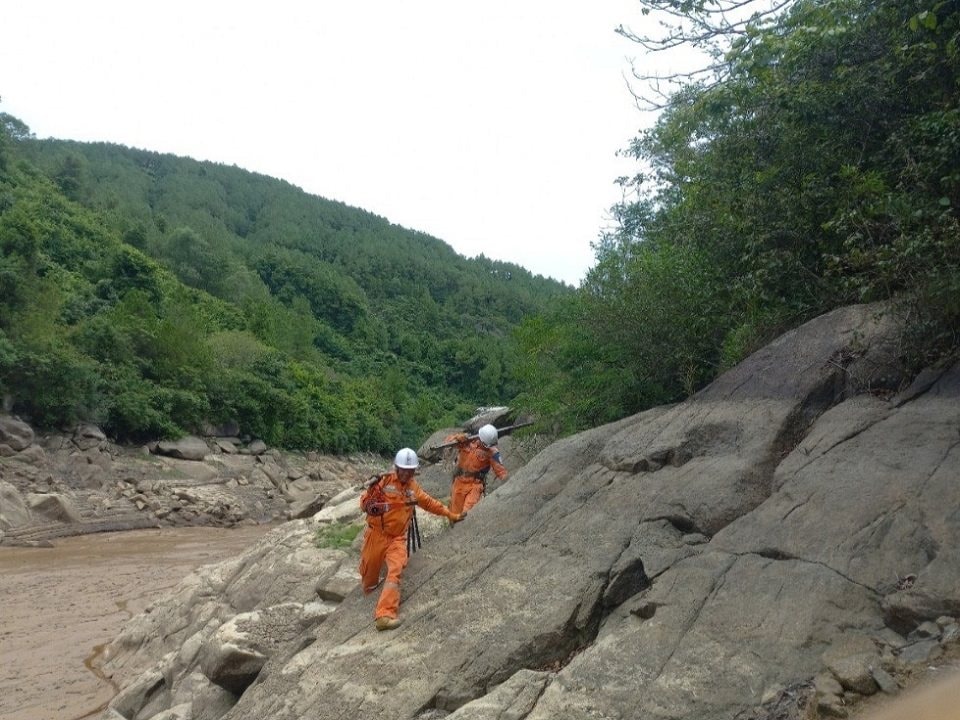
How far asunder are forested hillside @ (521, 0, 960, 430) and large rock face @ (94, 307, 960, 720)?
85 cm

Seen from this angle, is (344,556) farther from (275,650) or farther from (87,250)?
(87,250)

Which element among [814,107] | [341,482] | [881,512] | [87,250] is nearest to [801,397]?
[881,512]

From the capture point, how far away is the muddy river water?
Result: 418 inches

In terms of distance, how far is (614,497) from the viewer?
7.94 metres

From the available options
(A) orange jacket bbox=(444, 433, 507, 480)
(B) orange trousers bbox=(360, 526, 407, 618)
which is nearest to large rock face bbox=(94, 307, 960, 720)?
(B) orange trousers bbox=(360, 526, 407, 618)

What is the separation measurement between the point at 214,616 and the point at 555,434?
531 cm

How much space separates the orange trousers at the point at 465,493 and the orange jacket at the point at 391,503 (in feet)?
6.10

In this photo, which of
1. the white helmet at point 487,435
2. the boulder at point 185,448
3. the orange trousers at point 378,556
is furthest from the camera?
the boulder at point 185,448

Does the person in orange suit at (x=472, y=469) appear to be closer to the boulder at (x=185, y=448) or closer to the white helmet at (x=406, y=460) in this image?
the white helmet at (x=406, y=460)

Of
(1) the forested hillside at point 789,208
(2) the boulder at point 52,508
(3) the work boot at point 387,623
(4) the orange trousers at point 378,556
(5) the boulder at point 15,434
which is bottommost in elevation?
(2) the boulder at point 52,508

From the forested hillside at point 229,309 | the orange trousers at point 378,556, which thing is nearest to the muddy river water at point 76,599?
the orange trousers at point 378,556

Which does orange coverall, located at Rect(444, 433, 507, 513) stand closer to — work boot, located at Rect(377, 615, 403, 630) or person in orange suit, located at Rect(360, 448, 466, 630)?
person in orange suit, located at Rect(360, 448, 466, 630)

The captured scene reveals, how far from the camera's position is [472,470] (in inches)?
402

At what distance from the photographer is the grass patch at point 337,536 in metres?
11.0
